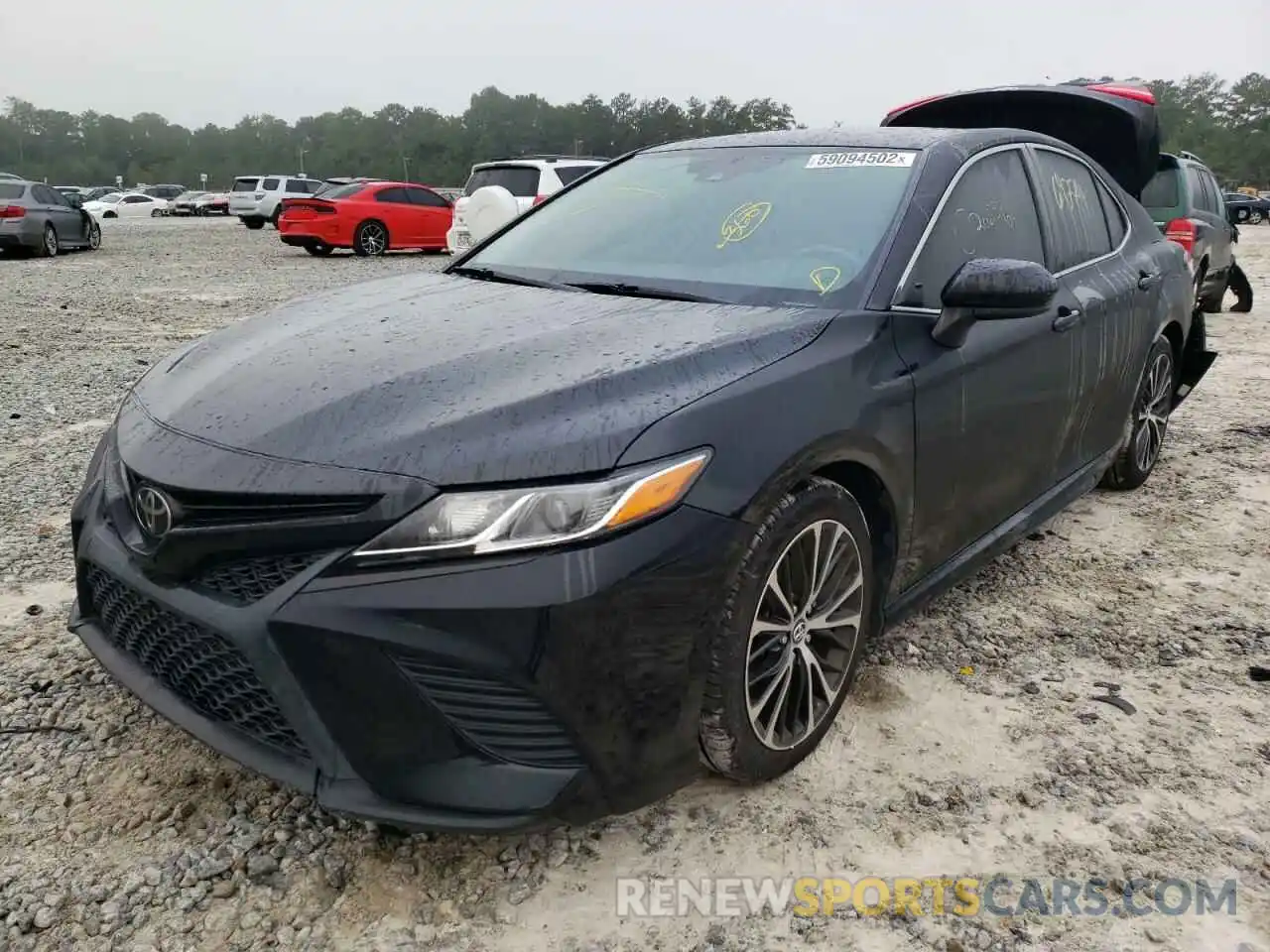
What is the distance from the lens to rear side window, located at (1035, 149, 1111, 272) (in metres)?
3.41

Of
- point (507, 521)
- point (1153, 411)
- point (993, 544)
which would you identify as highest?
point (507, 521)

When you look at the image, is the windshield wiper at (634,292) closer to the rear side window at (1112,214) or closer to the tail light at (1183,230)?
the rear side window at (1112,214)

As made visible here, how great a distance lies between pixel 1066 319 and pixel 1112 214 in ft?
3.45

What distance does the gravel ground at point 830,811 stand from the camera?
75.7 inches

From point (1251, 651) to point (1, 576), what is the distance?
13.4 ft

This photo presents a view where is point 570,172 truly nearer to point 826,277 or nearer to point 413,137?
point 826,277

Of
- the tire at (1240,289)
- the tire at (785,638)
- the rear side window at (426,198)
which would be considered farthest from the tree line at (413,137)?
the tire at (785,638)

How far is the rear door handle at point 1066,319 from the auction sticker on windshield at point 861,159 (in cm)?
73

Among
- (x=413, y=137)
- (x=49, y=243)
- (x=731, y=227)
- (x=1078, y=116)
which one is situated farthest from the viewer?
(x=413, y=137)

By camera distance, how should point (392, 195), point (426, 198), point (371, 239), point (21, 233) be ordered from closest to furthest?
point (21, 233) → point (371, 239) → point (392, 195) → point (426, 198)

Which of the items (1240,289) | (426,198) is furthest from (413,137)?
(1240,289)

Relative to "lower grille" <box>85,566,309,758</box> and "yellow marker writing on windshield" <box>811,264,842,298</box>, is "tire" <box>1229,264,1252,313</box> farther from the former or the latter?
"lower grille" <box>85,566,309,758</box>

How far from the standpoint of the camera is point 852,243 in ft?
8.69

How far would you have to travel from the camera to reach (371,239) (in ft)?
56.1
